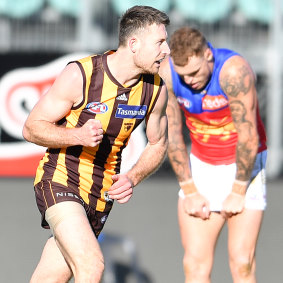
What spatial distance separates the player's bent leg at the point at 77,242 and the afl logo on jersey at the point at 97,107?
1.85 ft

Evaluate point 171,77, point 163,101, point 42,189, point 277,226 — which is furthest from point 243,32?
point 42,189

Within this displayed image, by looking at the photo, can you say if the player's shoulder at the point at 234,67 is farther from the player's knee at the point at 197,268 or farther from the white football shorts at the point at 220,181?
the player's knee at the point at 197,268

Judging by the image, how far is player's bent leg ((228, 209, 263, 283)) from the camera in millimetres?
6105

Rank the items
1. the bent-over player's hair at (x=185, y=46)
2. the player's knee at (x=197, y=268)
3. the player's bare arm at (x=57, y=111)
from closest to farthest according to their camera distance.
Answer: the player's bare arm at (x=57, y=111), the bent-over player's hair at (x=185, y=46), the player's knee at (x=197, y=268)

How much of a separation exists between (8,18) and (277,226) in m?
3.25

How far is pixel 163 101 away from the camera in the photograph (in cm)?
536

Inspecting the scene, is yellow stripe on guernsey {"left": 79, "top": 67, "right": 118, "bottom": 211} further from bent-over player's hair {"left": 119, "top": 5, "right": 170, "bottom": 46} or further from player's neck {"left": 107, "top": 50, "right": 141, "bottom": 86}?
bent-over player's hair {"left": 119, "top": 5, "right": 170, "bottom": 46}

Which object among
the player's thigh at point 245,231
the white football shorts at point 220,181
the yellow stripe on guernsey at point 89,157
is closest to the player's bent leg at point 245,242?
the player's thigh at point 245,231

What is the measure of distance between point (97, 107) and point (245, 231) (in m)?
1.59

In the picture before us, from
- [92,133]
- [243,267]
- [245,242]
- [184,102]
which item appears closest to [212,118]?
[184,102]

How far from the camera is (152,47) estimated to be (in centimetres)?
504

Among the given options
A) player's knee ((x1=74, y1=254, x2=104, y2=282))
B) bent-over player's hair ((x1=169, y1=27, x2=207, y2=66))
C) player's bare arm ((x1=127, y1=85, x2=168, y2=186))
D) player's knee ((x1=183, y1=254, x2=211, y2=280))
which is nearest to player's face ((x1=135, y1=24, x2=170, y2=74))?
player's bare arm ((x1=127, y1=85, x2=168, y2=186))

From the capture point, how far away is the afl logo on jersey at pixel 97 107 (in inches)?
201

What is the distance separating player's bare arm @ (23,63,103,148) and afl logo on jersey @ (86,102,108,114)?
73mm
